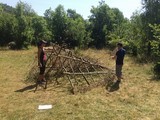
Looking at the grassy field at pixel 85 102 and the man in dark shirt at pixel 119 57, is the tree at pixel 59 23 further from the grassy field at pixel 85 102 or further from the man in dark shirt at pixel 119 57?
the man in dark shirt at pixel 119 57

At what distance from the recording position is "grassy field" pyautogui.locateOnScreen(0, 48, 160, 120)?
8.52 metres

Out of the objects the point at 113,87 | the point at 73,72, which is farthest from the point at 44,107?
the point at 113,87

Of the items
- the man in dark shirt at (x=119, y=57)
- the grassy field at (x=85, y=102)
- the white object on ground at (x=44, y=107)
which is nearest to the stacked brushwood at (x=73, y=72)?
the man in dark shirt at (x=119, y=57)

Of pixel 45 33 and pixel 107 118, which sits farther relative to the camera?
pixel 45 33

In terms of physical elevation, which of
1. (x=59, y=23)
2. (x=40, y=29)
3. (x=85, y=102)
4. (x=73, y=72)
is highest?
(x=59, y=23)

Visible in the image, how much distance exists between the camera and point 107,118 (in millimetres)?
8258

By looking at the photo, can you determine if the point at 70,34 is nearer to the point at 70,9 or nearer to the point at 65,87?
the point at 70,9

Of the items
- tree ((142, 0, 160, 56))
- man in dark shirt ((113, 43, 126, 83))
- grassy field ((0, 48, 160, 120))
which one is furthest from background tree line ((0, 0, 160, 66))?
grassy field ((0, 48, 160, 120))

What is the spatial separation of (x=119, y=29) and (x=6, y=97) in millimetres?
20014

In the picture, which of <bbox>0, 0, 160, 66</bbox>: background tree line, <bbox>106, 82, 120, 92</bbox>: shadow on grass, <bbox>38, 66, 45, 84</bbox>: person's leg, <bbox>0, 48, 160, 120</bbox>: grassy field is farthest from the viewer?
<bbox>0, 0, 160, 66</bbox>: background tree line

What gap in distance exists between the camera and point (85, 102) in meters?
9.69

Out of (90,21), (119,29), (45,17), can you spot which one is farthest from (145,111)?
(45,17)

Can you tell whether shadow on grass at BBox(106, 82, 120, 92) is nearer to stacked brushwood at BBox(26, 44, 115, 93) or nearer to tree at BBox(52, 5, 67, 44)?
stacked brushwood at BBox(26, 44, 115, 93)

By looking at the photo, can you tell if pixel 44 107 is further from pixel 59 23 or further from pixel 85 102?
pixel 59 23
